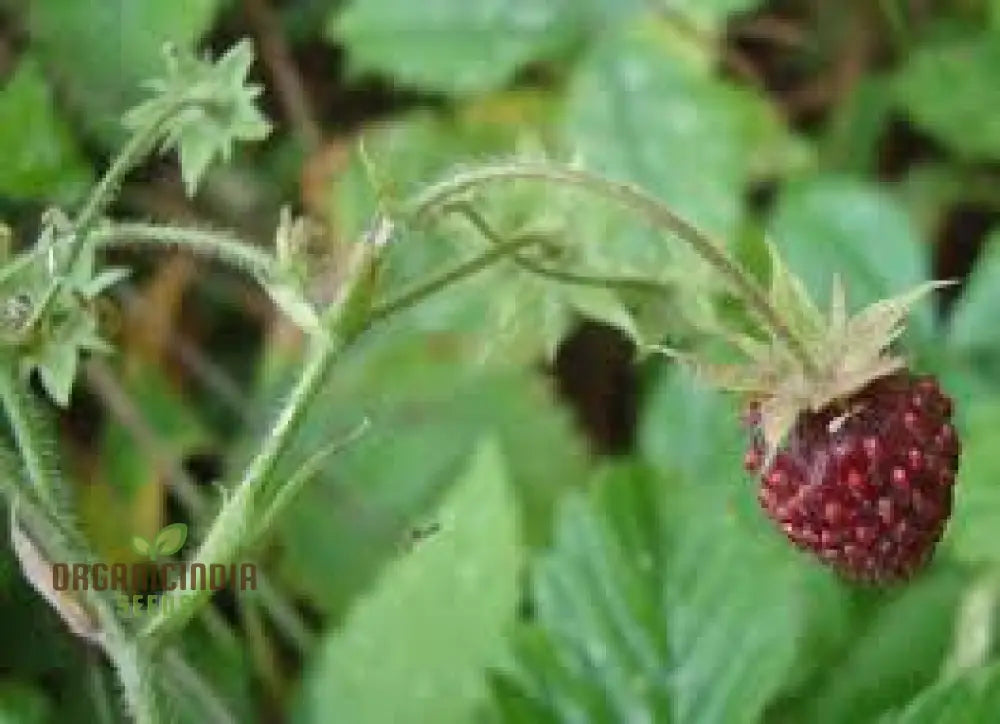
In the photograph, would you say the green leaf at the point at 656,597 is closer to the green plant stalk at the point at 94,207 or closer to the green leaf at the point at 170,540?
the green leaf at the point at 170,540

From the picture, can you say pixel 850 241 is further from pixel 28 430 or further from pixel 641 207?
pixel 28 430

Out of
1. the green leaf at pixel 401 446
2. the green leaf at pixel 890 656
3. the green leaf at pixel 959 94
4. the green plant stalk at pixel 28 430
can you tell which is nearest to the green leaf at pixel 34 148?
the green plant stalk at pixel 28 430

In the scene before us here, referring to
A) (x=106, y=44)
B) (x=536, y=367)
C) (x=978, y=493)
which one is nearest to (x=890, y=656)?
(x=978, y=493)

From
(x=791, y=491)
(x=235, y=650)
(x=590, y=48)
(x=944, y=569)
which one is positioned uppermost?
(x=590, y=48)

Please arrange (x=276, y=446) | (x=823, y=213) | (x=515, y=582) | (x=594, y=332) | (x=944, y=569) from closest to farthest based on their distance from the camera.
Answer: (x=276, y=446) < (x=515, y=582) < (x=944, y=569) < (x=823, y=213) < (x=594, y=332)

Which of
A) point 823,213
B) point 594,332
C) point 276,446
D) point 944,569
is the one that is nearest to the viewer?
point 276,446

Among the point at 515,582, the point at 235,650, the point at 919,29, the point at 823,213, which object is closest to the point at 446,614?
the point at 515,582

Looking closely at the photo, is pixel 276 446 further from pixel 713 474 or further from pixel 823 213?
pixel 823 213
